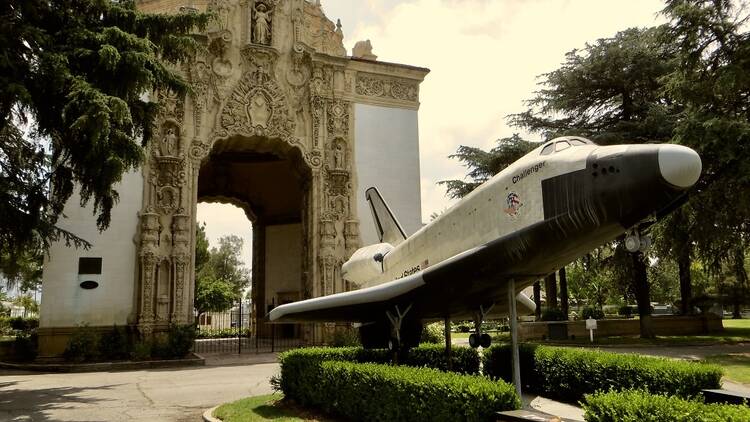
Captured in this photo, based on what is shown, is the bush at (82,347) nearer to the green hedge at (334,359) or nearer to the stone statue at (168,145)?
the stone statue at (168,145)

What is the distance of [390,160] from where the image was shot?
90.9ft

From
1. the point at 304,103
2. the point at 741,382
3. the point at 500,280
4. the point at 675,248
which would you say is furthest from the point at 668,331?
the point at 500,280

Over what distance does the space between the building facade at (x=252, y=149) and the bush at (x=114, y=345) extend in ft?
1.96

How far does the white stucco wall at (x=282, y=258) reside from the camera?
1404 inches

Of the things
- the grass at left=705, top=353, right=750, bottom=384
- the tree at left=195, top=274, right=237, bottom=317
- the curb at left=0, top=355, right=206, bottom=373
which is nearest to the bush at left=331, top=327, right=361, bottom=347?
the curb at left=0, top=355, right=206, bottom=373

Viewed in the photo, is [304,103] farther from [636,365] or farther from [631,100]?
[636,365]

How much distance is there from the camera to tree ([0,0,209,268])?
1279 cm

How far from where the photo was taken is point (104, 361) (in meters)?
20.2

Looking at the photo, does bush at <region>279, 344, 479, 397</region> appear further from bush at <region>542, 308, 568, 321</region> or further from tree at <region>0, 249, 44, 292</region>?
bush at <region>542, 308, 568, 321</region>

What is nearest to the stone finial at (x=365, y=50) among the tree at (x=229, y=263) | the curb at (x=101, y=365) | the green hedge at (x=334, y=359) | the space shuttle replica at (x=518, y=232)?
the curb at (x=101, y=365)

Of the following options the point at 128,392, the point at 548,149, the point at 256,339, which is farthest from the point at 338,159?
the point at 548,149

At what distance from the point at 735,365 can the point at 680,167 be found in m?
13.7

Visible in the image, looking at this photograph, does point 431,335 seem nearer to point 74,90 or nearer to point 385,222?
point 385,222

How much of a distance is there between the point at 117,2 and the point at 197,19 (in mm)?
2278
